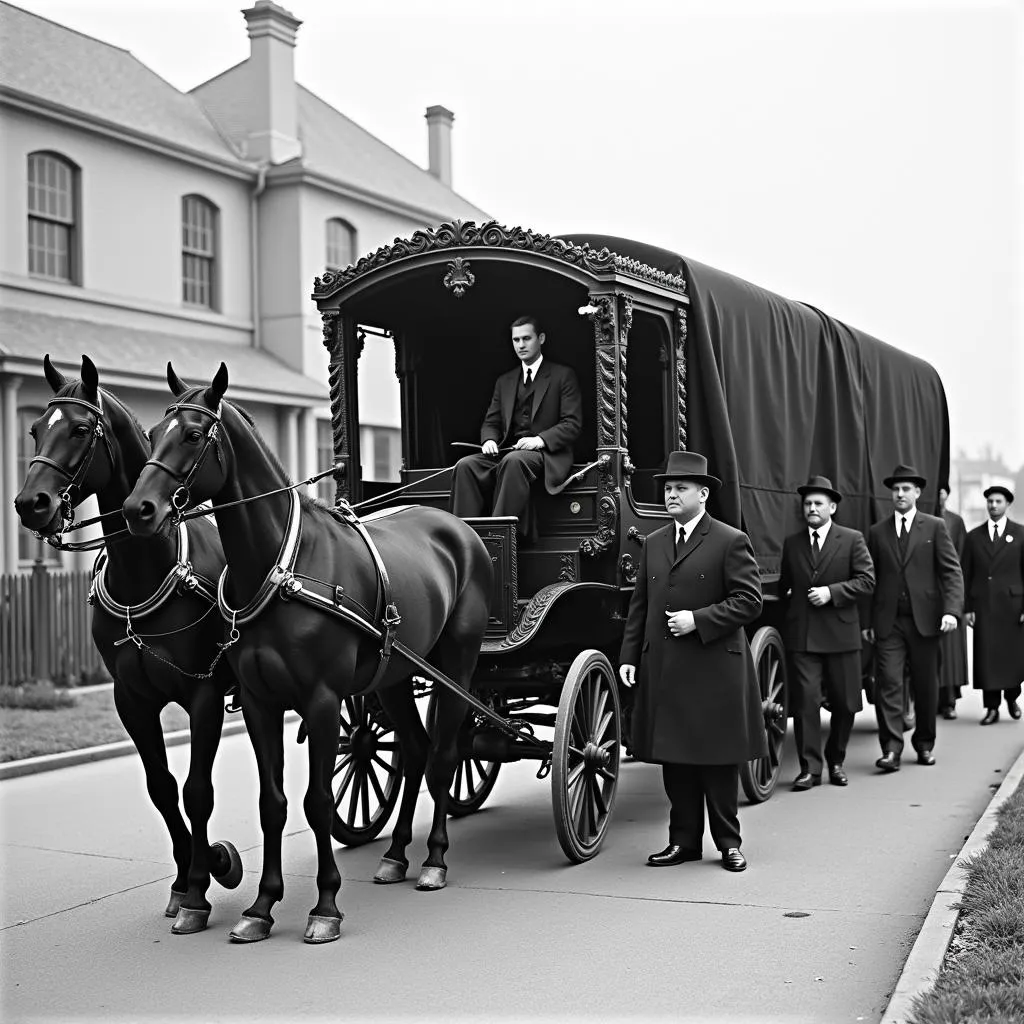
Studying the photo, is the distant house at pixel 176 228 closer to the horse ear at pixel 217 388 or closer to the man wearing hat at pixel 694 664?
the man wearing hat at pixel 694 664

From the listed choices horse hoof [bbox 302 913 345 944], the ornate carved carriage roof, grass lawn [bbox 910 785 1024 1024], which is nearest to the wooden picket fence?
the ornate carved carriage roof

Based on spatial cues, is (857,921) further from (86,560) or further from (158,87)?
(158,87)

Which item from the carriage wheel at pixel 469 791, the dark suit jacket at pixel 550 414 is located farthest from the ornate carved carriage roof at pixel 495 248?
the carriage wheel at pixel 469 791

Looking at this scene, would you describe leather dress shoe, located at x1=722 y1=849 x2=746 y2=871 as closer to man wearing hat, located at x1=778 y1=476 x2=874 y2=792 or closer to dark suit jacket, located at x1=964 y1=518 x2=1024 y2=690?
man wearing hat, located at x1=778 y1=476 x2=874 y2=792

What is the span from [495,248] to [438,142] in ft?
74.2

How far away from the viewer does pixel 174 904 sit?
6.34m

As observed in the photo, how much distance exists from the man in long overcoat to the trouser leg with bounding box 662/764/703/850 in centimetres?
547

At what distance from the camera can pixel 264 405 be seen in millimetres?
21469

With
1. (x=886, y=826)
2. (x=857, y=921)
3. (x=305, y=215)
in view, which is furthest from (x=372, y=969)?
(x=305, y=215)

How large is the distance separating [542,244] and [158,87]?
678 inches

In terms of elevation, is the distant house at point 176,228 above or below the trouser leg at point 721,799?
above

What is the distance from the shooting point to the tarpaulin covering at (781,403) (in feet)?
28.2

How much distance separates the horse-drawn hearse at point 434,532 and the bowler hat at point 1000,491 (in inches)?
60.8

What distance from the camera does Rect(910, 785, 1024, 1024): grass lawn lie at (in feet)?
14.5
